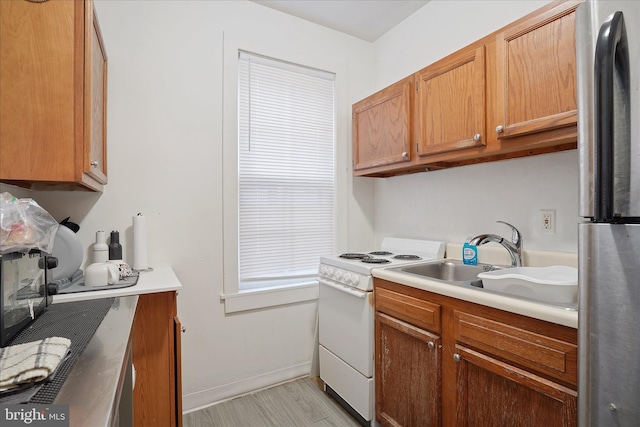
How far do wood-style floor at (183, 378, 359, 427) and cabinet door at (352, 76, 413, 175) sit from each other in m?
1.62

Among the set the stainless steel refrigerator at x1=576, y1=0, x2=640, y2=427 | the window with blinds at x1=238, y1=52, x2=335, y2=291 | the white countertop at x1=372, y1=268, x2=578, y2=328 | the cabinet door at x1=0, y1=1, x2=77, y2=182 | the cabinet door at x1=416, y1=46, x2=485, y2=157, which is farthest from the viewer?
the window with blinds at x1=238, y1=52, x2=335, y2=291

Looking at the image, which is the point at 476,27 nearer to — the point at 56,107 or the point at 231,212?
the point at 231,212

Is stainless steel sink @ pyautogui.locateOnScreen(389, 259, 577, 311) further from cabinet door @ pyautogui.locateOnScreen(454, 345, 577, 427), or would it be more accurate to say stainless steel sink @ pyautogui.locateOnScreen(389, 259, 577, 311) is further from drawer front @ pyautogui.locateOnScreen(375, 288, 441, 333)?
cabinet door @ pyautogui.locateOnScreen(454, 345, 577, 427)

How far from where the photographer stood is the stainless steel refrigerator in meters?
0.63

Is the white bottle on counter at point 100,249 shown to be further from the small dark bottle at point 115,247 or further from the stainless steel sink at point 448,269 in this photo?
the stainless steel sink at point 448,269

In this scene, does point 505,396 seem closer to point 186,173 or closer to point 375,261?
point 375,261

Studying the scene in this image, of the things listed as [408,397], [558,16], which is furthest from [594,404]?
[558,16]

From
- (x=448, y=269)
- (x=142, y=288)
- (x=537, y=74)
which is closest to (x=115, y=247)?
(x=142, y=288)

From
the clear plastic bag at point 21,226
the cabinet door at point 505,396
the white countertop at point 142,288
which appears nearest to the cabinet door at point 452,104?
the cabinet door at point 505,396

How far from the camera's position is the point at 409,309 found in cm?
154

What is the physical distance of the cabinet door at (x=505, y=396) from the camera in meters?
1.01

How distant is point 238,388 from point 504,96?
2.34m

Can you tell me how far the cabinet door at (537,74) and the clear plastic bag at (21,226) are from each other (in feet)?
5.92

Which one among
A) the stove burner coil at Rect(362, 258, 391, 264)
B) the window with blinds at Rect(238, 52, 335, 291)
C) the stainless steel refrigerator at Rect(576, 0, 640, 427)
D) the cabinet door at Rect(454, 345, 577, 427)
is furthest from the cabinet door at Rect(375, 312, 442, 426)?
the window with blinds at Rect(238, 52, 335, 291)
